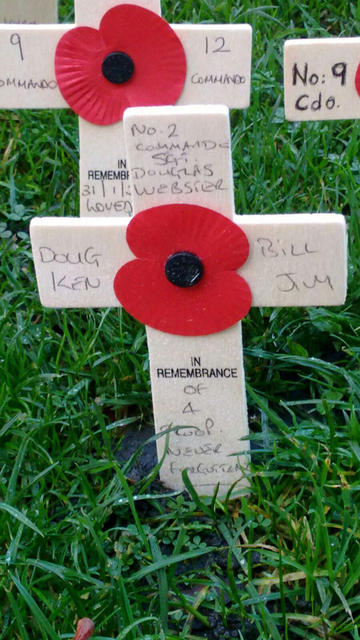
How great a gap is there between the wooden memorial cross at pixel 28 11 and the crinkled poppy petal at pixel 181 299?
48.0 inches

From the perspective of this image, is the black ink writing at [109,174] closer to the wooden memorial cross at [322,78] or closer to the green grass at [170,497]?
the green grass at [170,497]

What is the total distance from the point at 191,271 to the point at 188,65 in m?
0.73

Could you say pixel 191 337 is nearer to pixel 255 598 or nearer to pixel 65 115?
pixel 255 598

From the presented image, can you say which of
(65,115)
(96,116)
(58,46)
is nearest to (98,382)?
(96,116)

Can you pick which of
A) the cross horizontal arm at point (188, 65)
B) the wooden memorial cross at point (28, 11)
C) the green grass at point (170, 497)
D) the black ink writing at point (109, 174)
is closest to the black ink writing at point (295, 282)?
the green grass at point (170, 497)

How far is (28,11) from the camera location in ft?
8.08

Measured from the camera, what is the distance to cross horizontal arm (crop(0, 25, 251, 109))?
2.00m

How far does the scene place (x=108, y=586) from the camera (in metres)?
1.49

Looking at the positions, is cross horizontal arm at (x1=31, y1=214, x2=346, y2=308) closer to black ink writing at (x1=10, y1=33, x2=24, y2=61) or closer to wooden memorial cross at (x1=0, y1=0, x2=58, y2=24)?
black ink writing at (x1=10, y1=33, x2=24, y2=61)

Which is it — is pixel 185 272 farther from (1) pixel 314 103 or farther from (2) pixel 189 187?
(1) pixel 314 103

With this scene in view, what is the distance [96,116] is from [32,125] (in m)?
0.77

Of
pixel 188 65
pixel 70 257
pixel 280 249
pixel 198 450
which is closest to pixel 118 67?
pixel 188 65

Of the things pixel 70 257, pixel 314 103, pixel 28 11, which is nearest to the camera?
pixel 70 257

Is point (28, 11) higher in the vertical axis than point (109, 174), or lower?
higher
